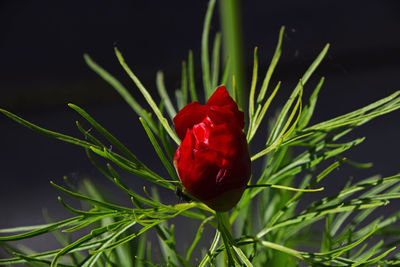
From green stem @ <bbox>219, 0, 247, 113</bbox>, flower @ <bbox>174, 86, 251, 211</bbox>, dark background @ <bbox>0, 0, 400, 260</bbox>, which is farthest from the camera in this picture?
dark background @ <bbox>0, 0, 400, 260</bbox>

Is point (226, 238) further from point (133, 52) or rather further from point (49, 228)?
point (133, 52)

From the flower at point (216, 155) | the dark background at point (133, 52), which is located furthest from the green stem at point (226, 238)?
the dark background at point (133, 52)

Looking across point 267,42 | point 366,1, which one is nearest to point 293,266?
point 267,42

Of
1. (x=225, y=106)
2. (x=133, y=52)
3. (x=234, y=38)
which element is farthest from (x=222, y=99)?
(x=133, y=52)

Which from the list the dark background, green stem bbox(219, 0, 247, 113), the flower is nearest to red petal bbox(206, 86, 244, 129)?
the flower

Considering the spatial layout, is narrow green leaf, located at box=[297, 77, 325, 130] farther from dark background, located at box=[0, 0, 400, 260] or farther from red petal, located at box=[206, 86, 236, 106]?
dark background, located at box=[0, 0, 400, 260]

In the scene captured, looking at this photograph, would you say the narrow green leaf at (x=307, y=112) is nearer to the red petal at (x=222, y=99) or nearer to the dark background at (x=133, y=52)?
the red petal at (x=222, y=99)
